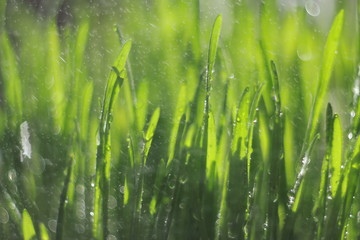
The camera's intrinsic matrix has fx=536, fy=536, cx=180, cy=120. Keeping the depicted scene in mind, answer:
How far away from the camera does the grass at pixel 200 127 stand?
2.07ft

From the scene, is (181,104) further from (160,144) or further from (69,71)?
(69,71)

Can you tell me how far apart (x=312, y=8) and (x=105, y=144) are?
30cm

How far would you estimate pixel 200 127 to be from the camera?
2.14 ft

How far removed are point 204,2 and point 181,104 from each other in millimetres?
144

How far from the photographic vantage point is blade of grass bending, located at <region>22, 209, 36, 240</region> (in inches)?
27.5

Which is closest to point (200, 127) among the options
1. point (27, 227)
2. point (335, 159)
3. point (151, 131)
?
point (151, 131)

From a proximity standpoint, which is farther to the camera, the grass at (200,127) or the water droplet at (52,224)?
the water droplet at (52,224)

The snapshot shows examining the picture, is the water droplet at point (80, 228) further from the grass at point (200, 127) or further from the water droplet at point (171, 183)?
the water droplet at point (171, 183)

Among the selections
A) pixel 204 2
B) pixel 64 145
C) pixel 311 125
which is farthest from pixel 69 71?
pixel 311 125

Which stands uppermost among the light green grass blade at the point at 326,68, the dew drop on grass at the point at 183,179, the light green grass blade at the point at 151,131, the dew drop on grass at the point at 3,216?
the light green grass blade at the point at 326,68

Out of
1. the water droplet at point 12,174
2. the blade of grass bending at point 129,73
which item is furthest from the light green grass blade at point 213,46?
the water droplet at point 12,174

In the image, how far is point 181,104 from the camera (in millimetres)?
656

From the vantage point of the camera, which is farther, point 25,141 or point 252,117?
point 25,141

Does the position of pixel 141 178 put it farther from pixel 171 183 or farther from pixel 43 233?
pixel 43 233
